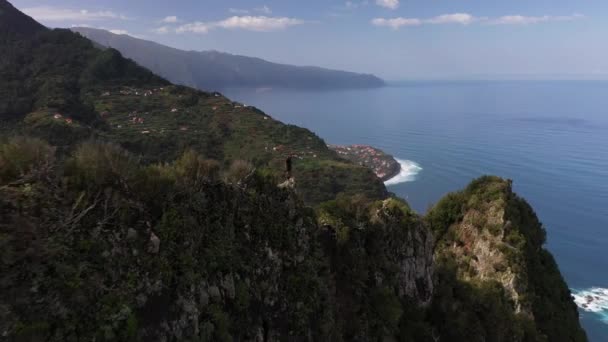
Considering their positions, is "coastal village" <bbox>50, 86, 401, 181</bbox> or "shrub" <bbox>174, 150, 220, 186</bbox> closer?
"shrub" <bbox>174, 150, 220, 186</bbox>

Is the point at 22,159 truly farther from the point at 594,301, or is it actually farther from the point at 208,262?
the point at 594,301

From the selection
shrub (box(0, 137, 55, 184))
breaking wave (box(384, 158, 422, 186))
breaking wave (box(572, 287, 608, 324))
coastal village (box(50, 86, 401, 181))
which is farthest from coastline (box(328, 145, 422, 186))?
shrub (box(0, 137, 55, 184))

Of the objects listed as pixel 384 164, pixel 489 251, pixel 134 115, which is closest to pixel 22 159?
pixel 489 251

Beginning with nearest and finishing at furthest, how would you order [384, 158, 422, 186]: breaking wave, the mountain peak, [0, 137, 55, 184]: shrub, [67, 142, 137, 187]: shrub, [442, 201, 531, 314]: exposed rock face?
1. [0, 137, 55, 184]: shrub
2. [67, 142, 137, 187]: shrub
3. [442, 201, 531, 314]: exposed rock face
4. the mountain peak
5. [384, 158, 422, 186]: breaking wave

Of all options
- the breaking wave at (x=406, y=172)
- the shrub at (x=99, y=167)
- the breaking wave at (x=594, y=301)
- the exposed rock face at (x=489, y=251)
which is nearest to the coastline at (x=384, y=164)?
the breaking wave at (x=406, y=172)

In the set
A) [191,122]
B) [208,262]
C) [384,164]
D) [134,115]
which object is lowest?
[384,164]

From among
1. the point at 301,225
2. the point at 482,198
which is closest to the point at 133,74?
the point at 482,198

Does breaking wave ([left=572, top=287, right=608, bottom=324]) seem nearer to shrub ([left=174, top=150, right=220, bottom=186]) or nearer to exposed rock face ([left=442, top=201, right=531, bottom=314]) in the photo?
exposed rock face ([left=442, top=201, right=531, bottom=314])
